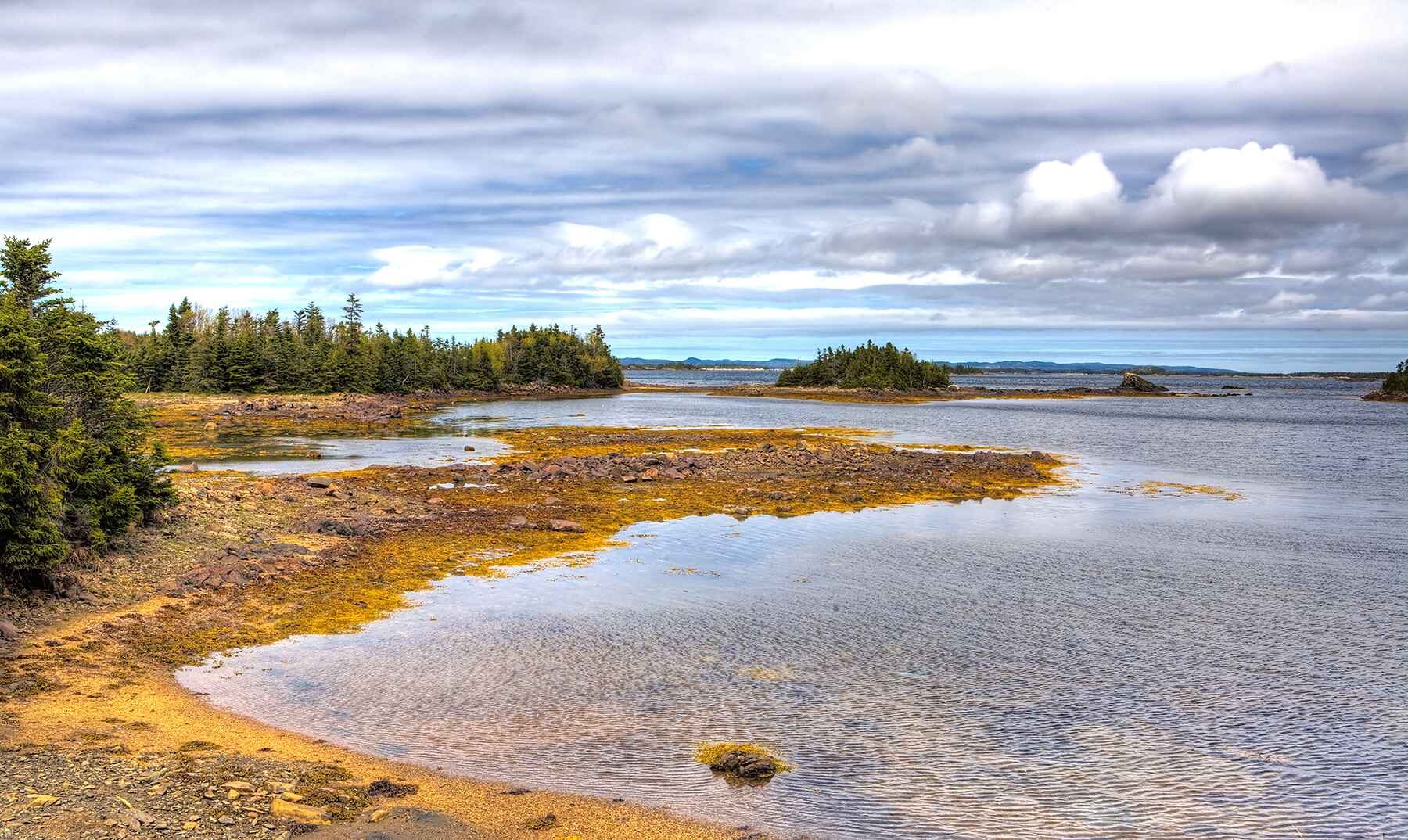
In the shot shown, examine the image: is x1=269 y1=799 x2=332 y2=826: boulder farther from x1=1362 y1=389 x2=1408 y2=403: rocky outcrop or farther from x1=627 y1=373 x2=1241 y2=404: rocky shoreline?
x1=1362 y1=389 x2=1408 y2=403: rocky outcrop

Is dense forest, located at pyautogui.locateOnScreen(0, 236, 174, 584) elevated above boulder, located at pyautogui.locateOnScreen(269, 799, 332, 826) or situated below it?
above

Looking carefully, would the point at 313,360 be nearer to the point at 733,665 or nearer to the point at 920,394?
the point at 920,394

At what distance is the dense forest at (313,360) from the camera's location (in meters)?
130

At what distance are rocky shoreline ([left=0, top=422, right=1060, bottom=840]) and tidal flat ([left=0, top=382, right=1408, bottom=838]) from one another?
3.6 inches

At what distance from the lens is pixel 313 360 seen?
137125 millimetres

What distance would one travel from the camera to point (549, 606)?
831 inches

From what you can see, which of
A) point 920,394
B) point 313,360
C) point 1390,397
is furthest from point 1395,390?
point 313,360

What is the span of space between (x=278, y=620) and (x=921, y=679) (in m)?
13.1

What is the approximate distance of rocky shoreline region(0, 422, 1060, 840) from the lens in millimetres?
10531

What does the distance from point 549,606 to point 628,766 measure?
29.8ft

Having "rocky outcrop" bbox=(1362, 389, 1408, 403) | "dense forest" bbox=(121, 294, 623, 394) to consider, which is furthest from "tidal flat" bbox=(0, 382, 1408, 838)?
"rocky outcrop" bbox=(1362, 389, 1408, 403)

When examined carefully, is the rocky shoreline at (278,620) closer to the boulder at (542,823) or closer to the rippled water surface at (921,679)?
the boulder at (542,823)

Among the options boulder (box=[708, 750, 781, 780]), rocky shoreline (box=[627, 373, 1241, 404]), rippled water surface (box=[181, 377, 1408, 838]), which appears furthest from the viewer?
rocky shoreline (box=[627, 373, 1241, 404])

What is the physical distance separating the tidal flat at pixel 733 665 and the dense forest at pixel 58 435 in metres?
1.17
